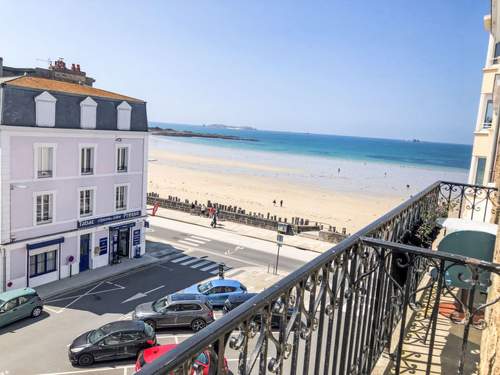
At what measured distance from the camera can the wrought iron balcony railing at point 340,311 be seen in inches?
83.7

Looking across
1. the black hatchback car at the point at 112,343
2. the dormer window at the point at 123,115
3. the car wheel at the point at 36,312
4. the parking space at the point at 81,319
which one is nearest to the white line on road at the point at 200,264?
the parking space at the point at 81,319

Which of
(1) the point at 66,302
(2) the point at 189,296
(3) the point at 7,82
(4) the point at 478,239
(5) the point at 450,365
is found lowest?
(1) the point at 66,302

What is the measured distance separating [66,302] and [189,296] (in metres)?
6.31

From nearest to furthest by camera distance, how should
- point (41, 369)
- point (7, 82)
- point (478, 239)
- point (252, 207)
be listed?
point (478, 239)
point (41, 369)
point (7, 82)
point (252, 207)

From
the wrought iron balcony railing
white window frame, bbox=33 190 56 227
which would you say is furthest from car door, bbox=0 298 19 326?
the wrought iron balcony railing

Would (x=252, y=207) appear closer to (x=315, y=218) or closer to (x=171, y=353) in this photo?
(x=315, y=218)

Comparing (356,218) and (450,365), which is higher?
(450,365)

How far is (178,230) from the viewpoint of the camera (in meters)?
33.2

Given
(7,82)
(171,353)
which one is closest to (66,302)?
(7,82)

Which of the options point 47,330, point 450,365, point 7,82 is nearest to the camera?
point 450,365

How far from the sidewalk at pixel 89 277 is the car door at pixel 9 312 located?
2.87m

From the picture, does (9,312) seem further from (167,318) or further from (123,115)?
(123,115)

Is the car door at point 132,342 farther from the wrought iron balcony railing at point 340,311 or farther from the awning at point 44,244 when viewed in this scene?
the wrought iron balcony railing at point 340,311

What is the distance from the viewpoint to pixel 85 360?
13195mm
